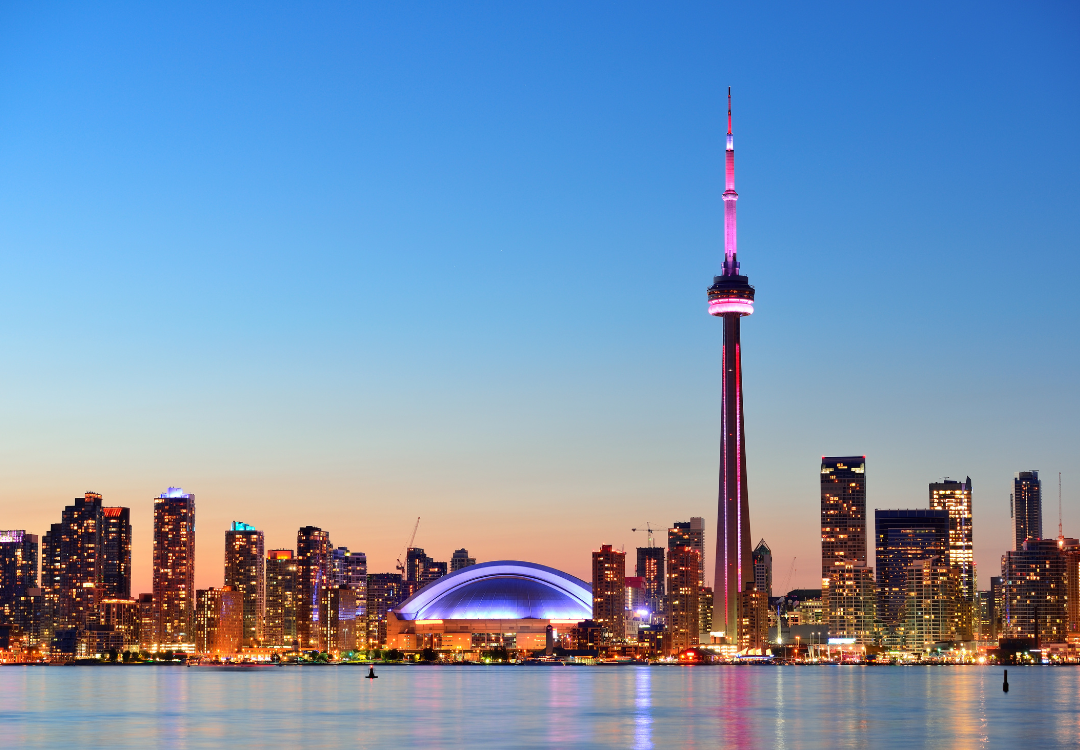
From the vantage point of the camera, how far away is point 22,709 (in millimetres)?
131875

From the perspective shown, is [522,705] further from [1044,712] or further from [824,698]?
[1044,712]

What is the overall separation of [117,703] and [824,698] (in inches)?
2837

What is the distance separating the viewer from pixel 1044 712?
408 feet

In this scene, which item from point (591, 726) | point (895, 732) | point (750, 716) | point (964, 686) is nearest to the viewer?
point (895, 732)

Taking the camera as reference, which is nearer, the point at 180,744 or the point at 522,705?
the point at 180,744

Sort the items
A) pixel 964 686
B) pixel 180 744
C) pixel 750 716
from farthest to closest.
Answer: pixel 964 686, pixel 750 716, pixel 180 744

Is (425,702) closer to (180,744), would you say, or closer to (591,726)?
(591,726)

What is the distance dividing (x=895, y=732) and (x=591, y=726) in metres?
21.2

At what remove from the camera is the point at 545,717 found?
116 meters

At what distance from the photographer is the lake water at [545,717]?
297ft

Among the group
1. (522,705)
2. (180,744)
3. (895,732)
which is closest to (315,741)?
(180,744)

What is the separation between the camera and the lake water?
90.6 metres

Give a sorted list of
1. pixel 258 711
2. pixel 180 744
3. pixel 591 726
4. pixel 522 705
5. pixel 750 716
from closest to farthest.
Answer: pixel 180 744 → pixel 591 726 → pixel 750 716 → pixel 258 711 → pixel 522 705

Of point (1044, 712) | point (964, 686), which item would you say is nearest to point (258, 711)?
point (1044, 712)
